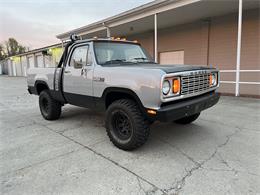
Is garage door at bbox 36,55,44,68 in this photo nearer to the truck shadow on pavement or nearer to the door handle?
the truck shadow on pavement

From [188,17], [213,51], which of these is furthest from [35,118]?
[213,51]

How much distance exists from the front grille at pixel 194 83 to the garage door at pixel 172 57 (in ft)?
26.4

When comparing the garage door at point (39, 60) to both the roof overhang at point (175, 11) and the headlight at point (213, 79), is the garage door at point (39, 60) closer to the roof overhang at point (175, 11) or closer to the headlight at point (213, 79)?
the roof overhang at point (175, 11)

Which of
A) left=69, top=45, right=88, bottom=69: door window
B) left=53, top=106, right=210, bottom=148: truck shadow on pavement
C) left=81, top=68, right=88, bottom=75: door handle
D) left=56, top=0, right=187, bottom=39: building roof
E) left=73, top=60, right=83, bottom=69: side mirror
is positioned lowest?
left=53, top=106, right=210, bottom=148: truck shadow on pavement

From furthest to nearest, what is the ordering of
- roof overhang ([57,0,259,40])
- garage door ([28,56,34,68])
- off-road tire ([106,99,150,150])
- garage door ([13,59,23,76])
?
garage door ([13,59,23,76]) < garage door ([28,56,34,68]) < roof overhang ([57,0,259,40]) < off-road tire ([106,99,150,150])

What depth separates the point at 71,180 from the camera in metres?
2.29

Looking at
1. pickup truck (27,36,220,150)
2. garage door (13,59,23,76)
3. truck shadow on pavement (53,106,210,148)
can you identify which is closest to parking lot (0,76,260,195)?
truck shadow on pavement (53,106,210,148)

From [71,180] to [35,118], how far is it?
12.1 ft

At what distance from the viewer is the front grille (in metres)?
2.82

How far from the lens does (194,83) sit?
3.02 metres

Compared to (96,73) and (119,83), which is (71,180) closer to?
(119,83)

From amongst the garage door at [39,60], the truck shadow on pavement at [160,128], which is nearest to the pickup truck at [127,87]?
the truck shadow on pavement at [160,128]

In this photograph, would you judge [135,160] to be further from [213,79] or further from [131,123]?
[213,79]

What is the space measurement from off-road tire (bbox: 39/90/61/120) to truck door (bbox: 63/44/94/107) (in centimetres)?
74
